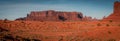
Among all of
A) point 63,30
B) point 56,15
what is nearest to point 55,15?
point 56,15

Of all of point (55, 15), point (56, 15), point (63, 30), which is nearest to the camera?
point (63, 30)

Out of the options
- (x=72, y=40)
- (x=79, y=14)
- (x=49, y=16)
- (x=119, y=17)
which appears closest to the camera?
(x=72, y=40)

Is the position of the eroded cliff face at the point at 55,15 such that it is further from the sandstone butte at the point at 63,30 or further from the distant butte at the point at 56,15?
the sandstone butte at the point at 63,30

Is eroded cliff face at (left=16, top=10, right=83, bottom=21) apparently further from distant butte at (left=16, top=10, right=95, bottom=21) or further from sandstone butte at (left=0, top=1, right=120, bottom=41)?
sandstone butte at (left=0, top=1, right=120, bottom=41)

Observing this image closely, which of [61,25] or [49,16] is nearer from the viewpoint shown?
[61,25]

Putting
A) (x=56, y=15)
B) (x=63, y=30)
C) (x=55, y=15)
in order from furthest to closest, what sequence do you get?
(x=55, y=15) < (x=56, y=15) < (x=63, y=30)

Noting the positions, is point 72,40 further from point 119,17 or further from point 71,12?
point 71,12

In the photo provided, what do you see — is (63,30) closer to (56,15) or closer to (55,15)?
(56,15)

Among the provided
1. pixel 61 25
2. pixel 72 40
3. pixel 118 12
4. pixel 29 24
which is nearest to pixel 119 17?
pixel 118 12
